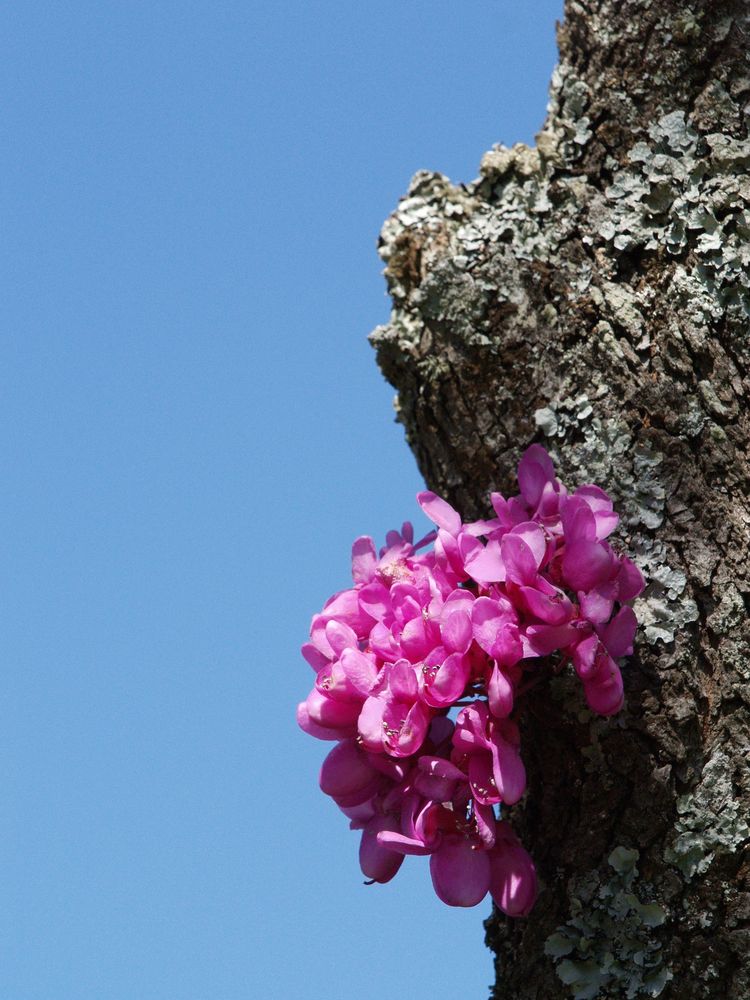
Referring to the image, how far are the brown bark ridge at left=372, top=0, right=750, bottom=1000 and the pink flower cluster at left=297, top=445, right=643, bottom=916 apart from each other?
Answer: 0.16m

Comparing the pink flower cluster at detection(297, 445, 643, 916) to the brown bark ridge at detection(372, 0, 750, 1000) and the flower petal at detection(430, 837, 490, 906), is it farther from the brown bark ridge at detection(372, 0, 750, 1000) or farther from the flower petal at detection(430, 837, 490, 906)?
the brown bark ridge at detection(372, 0, 750, 1000)

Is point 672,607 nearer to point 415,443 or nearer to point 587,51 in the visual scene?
point 415,443

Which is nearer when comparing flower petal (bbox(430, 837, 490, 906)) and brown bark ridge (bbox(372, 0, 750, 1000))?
flower petal (bbox(430, 837, 490, 906))

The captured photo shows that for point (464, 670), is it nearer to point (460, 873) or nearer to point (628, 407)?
point (460, 873)

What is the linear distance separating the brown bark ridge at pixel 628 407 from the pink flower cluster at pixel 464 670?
16 centimetres

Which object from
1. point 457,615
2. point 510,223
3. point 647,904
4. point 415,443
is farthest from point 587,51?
point 647,904

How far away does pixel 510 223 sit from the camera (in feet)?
7.49

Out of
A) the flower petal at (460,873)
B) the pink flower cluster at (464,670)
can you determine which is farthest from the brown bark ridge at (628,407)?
the flower petal at (460,873)

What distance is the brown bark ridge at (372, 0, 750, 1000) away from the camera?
6.60 feet

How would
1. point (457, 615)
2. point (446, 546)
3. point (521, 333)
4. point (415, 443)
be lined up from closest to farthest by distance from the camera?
point (457, 615) < point (446, 546) < point (521, 333) < point (415, 443)

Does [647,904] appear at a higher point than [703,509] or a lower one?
lower

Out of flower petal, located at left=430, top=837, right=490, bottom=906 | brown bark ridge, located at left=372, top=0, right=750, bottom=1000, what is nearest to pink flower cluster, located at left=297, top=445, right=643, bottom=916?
flower petal, located at left=430, top=837, right=490, bottom=906

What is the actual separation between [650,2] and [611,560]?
1.15 meters

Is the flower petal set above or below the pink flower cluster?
below
